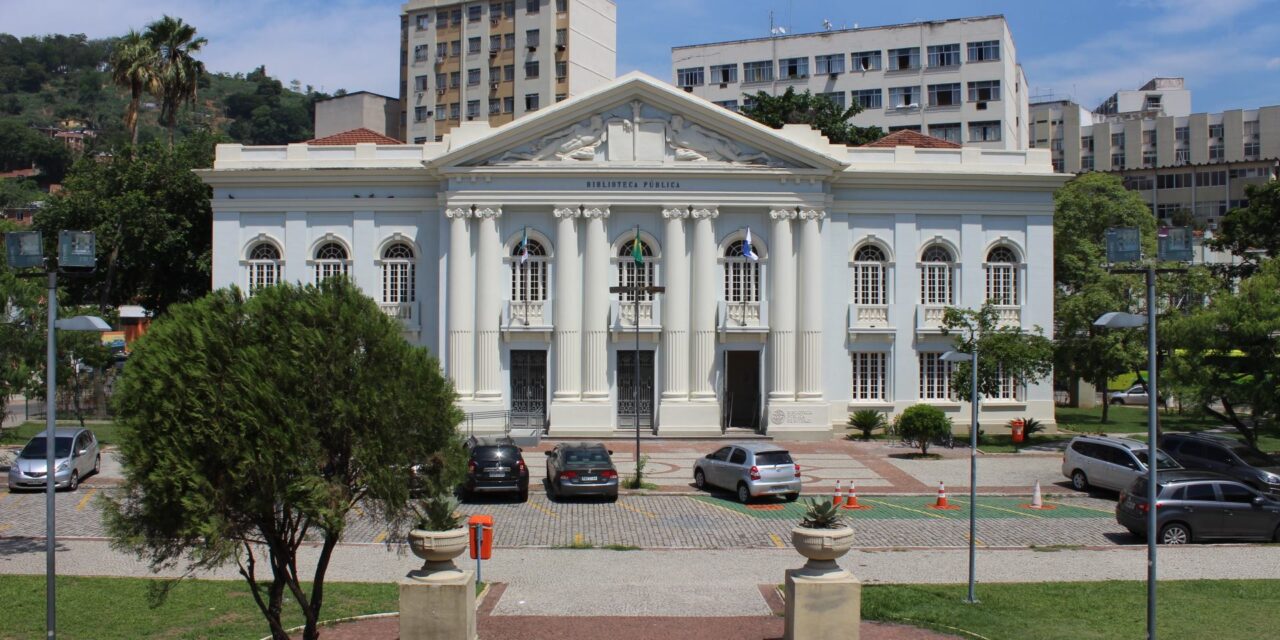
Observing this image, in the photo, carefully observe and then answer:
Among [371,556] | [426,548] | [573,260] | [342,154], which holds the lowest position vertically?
[371,556]

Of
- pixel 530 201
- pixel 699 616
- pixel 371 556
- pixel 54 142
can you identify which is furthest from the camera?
pixel 54 142

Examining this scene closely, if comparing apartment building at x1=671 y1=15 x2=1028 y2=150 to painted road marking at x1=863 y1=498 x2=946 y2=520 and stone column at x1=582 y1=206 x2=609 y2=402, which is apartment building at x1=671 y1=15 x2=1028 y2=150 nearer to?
stone column at x1=582 y1=206 x2=609 y2=402

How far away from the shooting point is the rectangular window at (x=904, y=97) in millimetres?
75750

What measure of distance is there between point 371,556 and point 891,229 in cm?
2816

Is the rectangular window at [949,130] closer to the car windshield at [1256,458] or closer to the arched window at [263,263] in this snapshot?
the car windshield at [1256,458]

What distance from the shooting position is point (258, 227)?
44.1 m

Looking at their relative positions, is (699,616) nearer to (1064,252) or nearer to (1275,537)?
(1275,537)

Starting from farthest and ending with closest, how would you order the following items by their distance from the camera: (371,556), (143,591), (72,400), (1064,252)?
1. (1064,252)
2. (72,400)
3. (371,556)
4. (143,591)

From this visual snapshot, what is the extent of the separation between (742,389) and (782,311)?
11.5ft

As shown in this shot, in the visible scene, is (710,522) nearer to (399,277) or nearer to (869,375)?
(869,375)

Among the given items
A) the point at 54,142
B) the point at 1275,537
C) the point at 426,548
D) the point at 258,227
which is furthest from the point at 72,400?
the point at 54,142

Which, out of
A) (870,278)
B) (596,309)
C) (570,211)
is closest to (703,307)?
(596,309)

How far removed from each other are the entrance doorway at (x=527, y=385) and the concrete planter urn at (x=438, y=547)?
2841cm

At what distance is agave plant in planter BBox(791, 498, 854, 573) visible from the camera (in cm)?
1462
